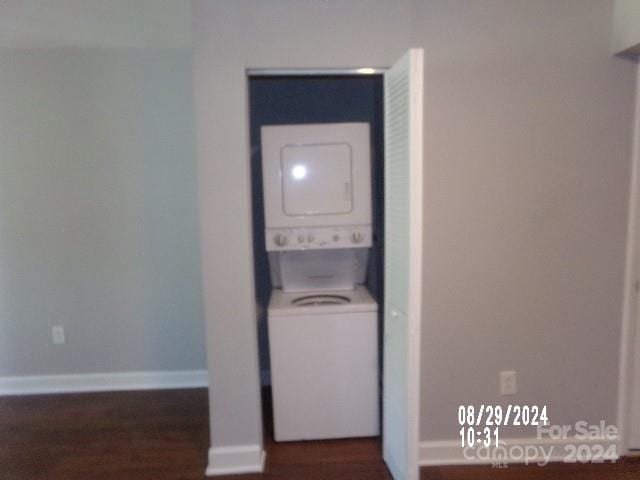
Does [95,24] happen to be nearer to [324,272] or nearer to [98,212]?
[98,212]

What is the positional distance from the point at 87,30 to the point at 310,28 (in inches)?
57.2

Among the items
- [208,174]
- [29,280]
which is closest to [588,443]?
[208,174]

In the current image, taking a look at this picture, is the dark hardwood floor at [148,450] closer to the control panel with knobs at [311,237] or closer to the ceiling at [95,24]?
the control panel with knobs at [311,237]

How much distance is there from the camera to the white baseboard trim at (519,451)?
7.33 feet

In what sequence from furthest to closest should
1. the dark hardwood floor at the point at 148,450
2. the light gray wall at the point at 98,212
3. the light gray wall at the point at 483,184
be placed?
the light gray wall at the point at 98,212, the dark hardwood floor at the point at 148,450, the light gray wall at the point at 483,184

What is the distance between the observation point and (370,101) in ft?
10.5

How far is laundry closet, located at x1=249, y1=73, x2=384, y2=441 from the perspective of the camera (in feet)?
7.81

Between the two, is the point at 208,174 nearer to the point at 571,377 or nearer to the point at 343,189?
the point at 343,189

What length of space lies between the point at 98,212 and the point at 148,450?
156 cm

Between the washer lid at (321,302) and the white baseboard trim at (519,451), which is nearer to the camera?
the white baseboard trim at (519,451)

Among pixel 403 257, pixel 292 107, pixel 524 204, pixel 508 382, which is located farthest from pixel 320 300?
pixel 292 107

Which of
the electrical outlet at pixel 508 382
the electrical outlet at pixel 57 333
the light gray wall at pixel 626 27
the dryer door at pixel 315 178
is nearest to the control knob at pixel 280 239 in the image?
the dryer door at pixel 315 178

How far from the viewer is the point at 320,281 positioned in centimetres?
280

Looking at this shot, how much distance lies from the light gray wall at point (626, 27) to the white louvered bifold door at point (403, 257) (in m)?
1.05
